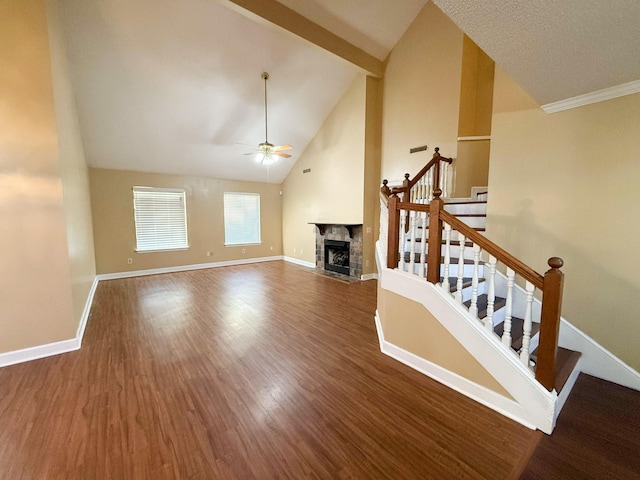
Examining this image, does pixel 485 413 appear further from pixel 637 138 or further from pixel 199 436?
pixel 637 138

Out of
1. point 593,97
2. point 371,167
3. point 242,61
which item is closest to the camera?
point 593,97

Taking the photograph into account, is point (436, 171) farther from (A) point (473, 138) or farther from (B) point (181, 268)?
(B) point (181, 268)

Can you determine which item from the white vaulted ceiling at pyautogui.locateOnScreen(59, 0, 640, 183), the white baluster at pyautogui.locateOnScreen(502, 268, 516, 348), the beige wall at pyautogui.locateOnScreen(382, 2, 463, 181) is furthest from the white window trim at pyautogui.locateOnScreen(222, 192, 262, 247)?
the white baluster at pyautogui.locateOnScreen(502, 268, 516, 348)

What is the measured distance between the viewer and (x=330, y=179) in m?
6.54

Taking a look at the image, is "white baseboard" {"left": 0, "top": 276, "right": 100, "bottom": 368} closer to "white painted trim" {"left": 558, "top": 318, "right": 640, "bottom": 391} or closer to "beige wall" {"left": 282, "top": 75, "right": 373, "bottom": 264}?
"beige wall" {"left": 282, "top": 75, "right": 373, "bottom": 264}

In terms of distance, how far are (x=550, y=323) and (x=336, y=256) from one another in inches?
201

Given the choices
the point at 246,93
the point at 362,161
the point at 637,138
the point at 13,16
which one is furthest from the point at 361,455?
the point at 246,93

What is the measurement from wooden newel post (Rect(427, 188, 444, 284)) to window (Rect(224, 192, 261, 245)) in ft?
21.9

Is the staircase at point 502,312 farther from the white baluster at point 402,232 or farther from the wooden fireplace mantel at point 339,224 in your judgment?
the wooden fireplace mantel at point 339,224


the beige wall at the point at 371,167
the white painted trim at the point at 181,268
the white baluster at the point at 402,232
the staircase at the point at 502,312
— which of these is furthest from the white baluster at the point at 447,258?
the white painted trim at the point at 181,268

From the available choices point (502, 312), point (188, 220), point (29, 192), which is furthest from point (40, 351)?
point (188, 220)

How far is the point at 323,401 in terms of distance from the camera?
1964 mm

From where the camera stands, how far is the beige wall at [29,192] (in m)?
2.36

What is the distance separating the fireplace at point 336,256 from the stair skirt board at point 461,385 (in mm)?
3659
